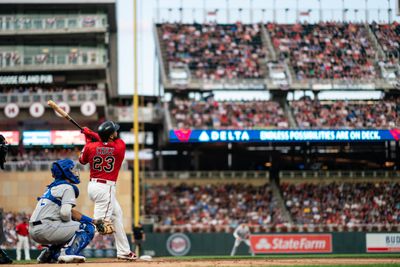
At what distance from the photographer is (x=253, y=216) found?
4159cm

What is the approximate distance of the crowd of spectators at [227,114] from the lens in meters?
45.0

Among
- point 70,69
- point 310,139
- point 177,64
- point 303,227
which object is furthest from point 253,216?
point 70,69

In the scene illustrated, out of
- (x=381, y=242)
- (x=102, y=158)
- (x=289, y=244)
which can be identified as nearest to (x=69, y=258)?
(x=102, y=158)

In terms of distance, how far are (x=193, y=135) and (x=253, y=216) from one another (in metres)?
5.68

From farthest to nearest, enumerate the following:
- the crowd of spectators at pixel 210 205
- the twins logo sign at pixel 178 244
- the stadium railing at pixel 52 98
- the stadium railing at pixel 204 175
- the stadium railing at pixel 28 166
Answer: the stadium railing at pixel 52 98 < the stadium railing at pixel 204 175 < the stadium railing at pixel 28 166 < the crowd of spectators at pixel 210 205 < the twins logo sign at pixel 178 244

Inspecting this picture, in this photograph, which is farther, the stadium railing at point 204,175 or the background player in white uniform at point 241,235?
the stadium railing at point 204,175

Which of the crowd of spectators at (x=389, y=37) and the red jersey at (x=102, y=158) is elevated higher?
the crowd of spectators at (x=389, y=37)

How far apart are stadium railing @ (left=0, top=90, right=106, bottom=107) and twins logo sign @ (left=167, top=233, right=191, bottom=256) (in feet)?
40.8

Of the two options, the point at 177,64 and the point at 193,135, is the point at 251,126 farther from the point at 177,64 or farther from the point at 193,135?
the point at 177,64

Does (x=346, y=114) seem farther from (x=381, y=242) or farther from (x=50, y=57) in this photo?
(x=50, y=57)

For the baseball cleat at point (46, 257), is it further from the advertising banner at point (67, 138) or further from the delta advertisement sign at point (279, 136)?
the delta advertisement sign at point (279, 136)

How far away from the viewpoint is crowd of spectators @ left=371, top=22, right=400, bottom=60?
50.2 meters

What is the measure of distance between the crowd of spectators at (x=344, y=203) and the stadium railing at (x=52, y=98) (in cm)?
1228

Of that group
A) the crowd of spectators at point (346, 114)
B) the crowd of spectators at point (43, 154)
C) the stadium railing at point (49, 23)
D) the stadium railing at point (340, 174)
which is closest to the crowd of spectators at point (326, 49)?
the crowd of spectators at point (346, 114)
